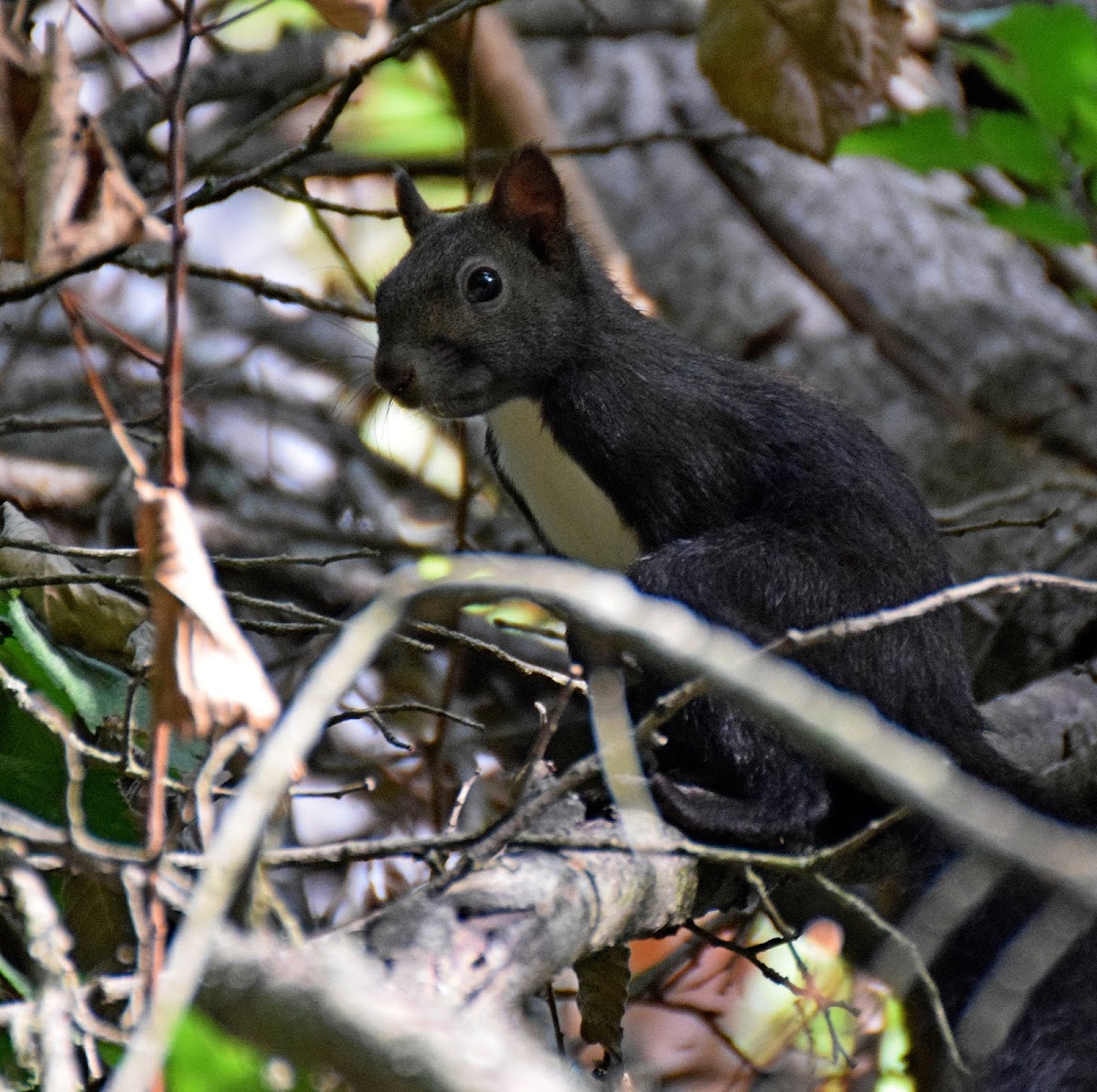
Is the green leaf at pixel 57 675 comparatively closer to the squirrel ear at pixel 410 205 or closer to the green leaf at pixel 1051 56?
the squirrel ear at pixel 410 205

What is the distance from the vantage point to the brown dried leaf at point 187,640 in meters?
1.47

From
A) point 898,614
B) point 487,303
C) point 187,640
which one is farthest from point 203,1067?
point 487,303

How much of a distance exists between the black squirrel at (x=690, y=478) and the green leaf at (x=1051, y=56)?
0.88 metres

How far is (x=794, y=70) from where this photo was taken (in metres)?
3.53

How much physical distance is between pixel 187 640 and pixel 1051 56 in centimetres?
260

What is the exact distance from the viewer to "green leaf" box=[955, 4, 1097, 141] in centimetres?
320

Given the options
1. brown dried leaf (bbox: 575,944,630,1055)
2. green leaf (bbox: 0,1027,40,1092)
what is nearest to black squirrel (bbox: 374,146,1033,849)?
brown dried leaf (bbox: 575,944,630,1055)

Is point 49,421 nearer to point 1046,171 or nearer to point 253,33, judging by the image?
point 1046,171

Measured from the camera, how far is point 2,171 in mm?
1801

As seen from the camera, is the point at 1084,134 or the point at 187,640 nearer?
the point at 187,640

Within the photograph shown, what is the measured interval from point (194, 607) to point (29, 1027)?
1.94 ft

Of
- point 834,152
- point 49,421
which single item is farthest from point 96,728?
point 834,152

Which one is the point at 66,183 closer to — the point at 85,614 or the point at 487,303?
the point at 85,614

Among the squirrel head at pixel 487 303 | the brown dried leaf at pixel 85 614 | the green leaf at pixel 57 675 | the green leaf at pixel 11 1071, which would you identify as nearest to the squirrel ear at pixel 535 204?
the squirrel head at pixel 487 303
